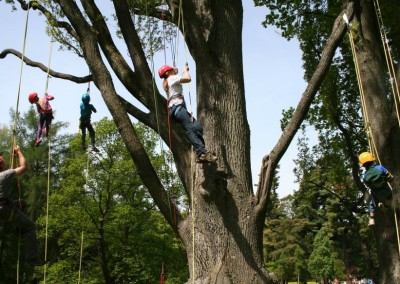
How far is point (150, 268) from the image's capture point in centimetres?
2294

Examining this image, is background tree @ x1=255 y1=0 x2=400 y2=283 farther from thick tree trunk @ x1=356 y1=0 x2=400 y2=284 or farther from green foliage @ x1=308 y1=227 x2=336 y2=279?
green foliage @ x1=308 y1=227 x2=336 y2=279

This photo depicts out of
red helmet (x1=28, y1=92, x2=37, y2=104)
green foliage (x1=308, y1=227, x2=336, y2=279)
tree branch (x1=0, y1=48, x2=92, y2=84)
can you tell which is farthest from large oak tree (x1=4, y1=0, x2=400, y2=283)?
green foliage (x1=308, y1=227, x2=336, y2=279)

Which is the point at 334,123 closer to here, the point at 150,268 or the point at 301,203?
the point at 150,268

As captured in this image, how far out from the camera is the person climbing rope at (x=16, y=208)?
5.83 meters

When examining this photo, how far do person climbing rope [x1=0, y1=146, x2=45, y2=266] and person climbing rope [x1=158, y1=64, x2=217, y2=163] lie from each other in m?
1.96

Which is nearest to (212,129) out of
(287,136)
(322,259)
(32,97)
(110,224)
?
(287,136)

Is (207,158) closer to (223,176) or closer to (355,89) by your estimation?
(223,176)

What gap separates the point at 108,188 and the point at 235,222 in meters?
19.1

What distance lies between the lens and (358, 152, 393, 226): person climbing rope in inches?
247

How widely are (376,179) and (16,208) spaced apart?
4667 millimetres

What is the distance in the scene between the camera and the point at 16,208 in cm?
612

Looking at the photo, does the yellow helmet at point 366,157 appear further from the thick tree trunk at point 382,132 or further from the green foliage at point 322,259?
the green foliage at point 322,259

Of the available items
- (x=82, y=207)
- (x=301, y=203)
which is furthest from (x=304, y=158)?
(x=301, y=203)

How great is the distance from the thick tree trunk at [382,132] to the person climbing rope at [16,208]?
5545 mm
